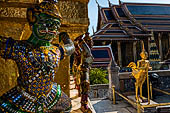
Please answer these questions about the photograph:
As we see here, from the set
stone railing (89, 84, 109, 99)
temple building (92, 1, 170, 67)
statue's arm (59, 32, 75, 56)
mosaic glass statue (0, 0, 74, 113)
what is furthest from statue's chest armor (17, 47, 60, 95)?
temple building (92, 1, 170, 67)

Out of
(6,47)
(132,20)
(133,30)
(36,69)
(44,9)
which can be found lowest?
(36,69)

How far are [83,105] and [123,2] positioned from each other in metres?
18.7

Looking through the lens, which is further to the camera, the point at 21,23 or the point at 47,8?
the point at 21,23

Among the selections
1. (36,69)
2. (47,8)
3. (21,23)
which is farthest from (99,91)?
(47,8)

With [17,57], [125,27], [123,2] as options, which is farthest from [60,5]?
[123,2]

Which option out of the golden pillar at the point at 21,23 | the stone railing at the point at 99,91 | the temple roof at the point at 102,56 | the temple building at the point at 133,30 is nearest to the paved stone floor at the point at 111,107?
the stone railing at the point at 99,91

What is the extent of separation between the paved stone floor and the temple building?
27.2ft

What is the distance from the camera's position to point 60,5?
192 cm

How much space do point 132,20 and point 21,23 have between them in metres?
16.3

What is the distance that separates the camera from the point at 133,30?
50.8ft

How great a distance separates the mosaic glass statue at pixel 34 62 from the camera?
111cm

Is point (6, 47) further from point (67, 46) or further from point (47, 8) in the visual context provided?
point (67, 46)

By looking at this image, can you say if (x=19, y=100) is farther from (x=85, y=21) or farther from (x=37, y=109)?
(x=85, y=21)

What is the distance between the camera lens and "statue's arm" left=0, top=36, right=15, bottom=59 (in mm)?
1091
